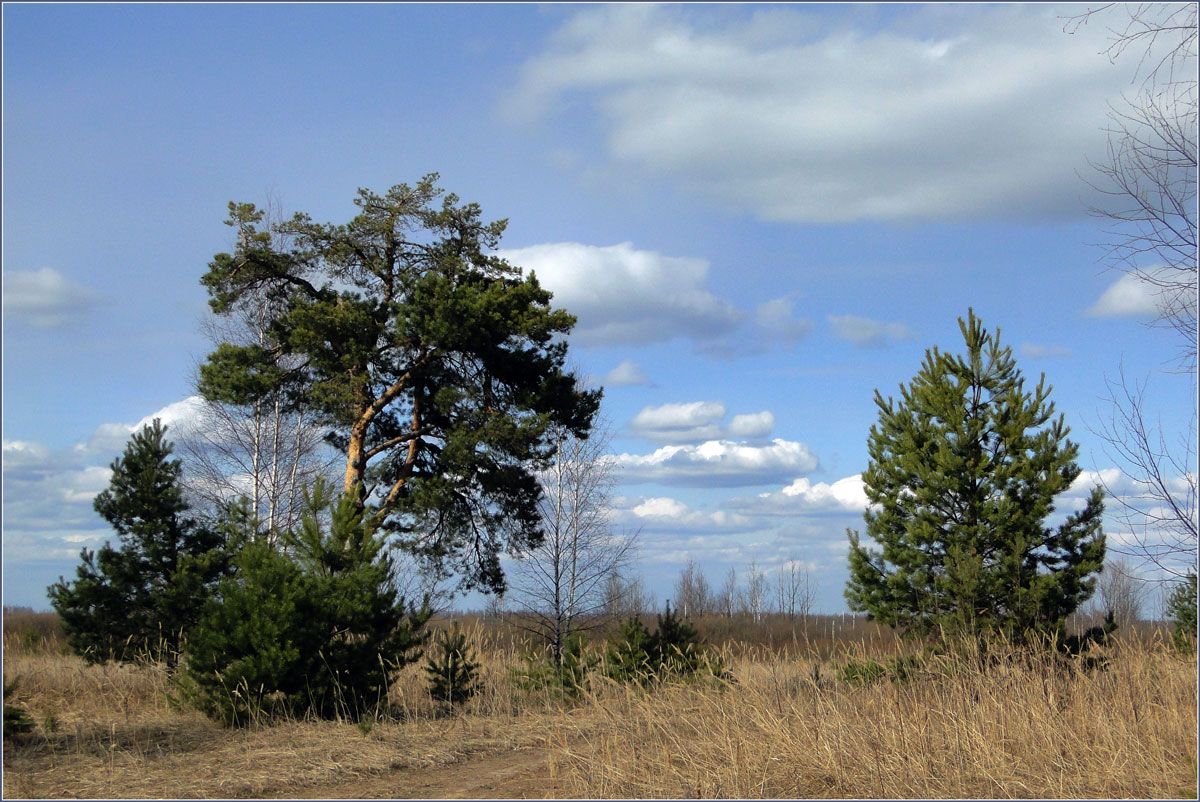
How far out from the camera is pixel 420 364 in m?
16.3

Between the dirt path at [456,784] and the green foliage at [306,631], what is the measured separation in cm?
200

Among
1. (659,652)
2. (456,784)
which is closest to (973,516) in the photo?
(659,652)

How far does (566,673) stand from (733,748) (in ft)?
16.7

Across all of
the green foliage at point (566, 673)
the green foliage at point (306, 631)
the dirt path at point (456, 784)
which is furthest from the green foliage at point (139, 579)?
the dirt path at point (456, 784)

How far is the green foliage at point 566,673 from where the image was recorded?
36.4 feet

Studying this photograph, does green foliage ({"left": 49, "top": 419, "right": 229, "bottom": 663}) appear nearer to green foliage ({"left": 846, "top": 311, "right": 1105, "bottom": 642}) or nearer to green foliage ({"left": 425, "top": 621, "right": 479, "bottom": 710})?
green foliage ({"left": 425, "top": 621, "right": 479, "bottom": 710})

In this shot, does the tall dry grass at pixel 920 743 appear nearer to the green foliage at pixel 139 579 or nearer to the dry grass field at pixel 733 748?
the dry grass field at pixel 733 748

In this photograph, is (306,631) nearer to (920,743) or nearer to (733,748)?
(733,748)

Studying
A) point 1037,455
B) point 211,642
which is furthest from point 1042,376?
point 211,642

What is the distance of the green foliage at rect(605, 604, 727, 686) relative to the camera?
447 inches

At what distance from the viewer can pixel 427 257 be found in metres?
17.5

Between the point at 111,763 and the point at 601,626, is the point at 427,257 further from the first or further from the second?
the point at 111,763

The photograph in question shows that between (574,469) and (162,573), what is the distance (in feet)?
34.1

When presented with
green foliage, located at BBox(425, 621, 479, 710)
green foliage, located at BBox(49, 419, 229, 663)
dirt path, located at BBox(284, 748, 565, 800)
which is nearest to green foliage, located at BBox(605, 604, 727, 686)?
green foliage, located at BBox(425, 621, 479, 710)
